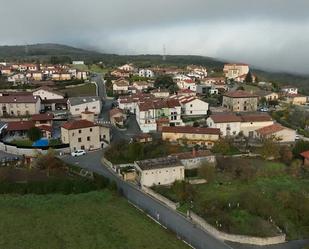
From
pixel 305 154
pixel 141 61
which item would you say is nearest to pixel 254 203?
pixel 305 154

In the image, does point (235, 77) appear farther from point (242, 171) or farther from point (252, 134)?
point (242, 171)

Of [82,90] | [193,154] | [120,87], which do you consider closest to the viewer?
[193,154]

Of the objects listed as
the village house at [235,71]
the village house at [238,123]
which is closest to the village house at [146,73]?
the village house at [235,71]

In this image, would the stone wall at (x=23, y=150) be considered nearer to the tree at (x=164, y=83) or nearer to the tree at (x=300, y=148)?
the tree at (x=300, y=148)

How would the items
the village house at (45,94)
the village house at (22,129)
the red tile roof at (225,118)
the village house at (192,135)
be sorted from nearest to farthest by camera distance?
the village house at (192,135)
the village house at (22,129)
the red tile roof at (225,118)
the village house at (45,94)

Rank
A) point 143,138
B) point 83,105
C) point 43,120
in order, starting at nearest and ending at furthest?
point 143,138
point 43,120
point 83,105

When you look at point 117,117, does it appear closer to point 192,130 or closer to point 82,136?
point 82,136

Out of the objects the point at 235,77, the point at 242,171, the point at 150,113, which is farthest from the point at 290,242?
the point at 235,77
